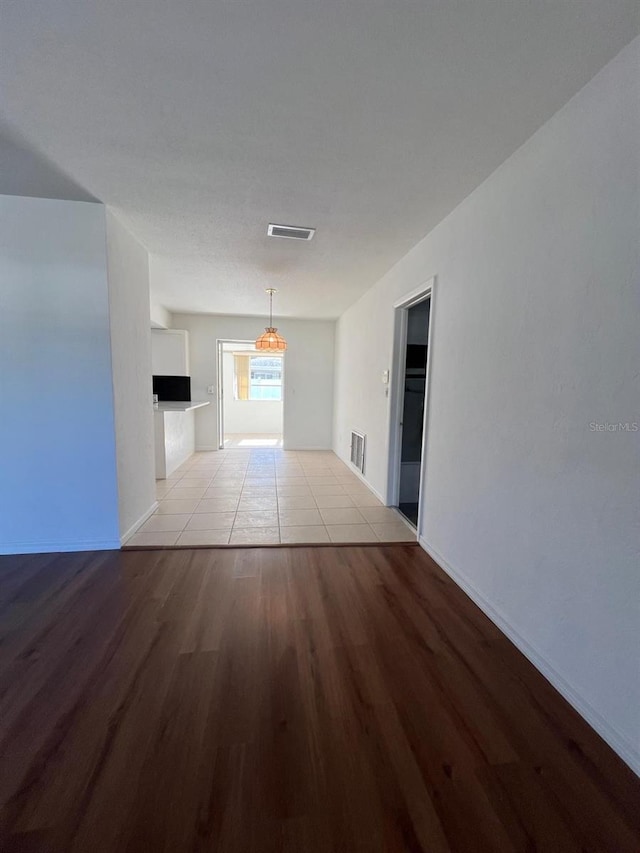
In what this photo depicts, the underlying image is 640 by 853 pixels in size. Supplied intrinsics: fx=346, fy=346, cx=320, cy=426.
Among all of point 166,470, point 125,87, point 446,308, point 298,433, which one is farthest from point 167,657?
point 298,433

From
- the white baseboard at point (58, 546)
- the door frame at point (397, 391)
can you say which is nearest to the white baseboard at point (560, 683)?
the door frame at point (397, 391)

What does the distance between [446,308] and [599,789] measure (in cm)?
244

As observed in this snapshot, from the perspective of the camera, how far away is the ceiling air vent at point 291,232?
2629mm

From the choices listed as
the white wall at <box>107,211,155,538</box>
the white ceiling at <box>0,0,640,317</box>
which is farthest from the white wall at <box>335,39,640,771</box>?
the white wall at <box>107,211,155,538</box>

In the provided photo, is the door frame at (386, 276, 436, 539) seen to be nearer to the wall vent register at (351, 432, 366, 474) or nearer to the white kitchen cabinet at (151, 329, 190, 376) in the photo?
the wall vent register at (351, 432, 366, 474)

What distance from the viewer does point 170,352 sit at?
573 centimetres

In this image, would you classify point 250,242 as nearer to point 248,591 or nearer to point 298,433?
point 248,591

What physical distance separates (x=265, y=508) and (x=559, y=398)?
2747 mm

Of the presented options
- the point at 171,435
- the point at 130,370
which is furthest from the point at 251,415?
the point at 130,370

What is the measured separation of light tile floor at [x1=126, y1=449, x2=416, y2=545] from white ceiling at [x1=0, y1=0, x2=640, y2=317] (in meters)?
2.46

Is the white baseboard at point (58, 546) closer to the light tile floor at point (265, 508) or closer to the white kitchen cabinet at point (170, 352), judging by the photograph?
the light tile floor at point (265, 508)

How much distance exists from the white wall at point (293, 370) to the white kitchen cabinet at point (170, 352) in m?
0.36

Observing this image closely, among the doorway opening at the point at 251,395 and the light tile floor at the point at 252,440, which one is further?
the doorway opening at the point at 251,395

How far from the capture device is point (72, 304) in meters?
2.43
